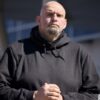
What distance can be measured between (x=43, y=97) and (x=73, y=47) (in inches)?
24.0

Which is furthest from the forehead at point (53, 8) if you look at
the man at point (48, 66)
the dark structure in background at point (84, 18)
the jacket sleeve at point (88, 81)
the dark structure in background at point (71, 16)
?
the dark structure in background at point (84, 18)

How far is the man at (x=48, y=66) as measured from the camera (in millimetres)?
4301

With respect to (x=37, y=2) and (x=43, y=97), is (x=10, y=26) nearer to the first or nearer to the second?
(x=37, y=2)

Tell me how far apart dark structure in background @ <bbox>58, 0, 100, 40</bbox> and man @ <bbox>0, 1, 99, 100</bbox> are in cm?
918

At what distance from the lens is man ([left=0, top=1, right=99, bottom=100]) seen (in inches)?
169

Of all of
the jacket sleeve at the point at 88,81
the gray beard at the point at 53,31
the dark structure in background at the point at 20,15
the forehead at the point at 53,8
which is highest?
the forehead at the point at 53,8

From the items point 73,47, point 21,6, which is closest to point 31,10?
point 21,6

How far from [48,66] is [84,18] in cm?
979

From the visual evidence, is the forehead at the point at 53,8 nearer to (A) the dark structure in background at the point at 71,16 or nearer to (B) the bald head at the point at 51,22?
(B) the bald head at the point at 51,22

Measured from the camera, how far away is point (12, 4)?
14.6m

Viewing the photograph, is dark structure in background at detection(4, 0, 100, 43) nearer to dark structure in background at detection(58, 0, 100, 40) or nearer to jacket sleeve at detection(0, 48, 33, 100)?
dark structure in background at detection(58, 0, 100, 40)

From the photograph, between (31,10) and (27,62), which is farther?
(31,10)

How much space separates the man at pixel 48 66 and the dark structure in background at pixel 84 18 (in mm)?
9179

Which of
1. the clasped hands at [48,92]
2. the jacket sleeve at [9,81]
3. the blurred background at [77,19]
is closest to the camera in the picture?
the clasped hands at [48,92]
